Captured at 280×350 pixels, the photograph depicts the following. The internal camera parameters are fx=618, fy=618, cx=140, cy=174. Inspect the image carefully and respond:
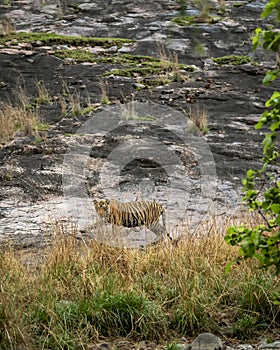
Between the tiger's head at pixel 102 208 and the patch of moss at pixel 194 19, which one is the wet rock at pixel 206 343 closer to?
the tiger's head at pixel 102 208

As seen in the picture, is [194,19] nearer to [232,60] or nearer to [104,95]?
[232,60]

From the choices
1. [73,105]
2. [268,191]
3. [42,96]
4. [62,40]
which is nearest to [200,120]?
[73,105]

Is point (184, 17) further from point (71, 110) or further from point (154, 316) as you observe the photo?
point (154, 316)

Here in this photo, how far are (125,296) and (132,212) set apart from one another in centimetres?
290

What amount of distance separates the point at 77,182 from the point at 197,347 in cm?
603

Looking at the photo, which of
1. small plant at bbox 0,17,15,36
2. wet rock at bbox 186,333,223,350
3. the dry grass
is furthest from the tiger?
small plant at bbox 0,17,15,36

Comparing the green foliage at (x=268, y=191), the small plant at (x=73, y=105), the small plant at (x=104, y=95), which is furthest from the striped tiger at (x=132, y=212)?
the small plant at (x=104, y=95)

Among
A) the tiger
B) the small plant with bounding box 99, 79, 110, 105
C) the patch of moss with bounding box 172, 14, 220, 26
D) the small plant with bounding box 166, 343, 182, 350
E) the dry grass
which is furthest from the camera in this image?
the patch of moss with bounding box 172, 14, 220, 26

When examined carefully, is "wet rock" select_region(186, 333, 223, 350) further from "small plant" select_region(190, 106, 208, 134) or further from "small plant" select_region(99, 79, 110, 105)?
"small plant" select_region(99, 79, 110, 105)

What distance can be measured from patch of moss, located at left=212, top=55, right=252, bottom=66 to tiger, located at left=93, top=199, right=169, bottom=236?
407 inches

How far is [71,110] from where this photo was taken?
1412 cm

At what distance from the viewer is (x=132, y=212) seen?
8.26 m

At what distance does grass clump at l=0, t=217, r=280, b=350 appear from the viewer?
502cm

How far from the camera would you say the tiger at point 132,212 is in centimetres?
816
